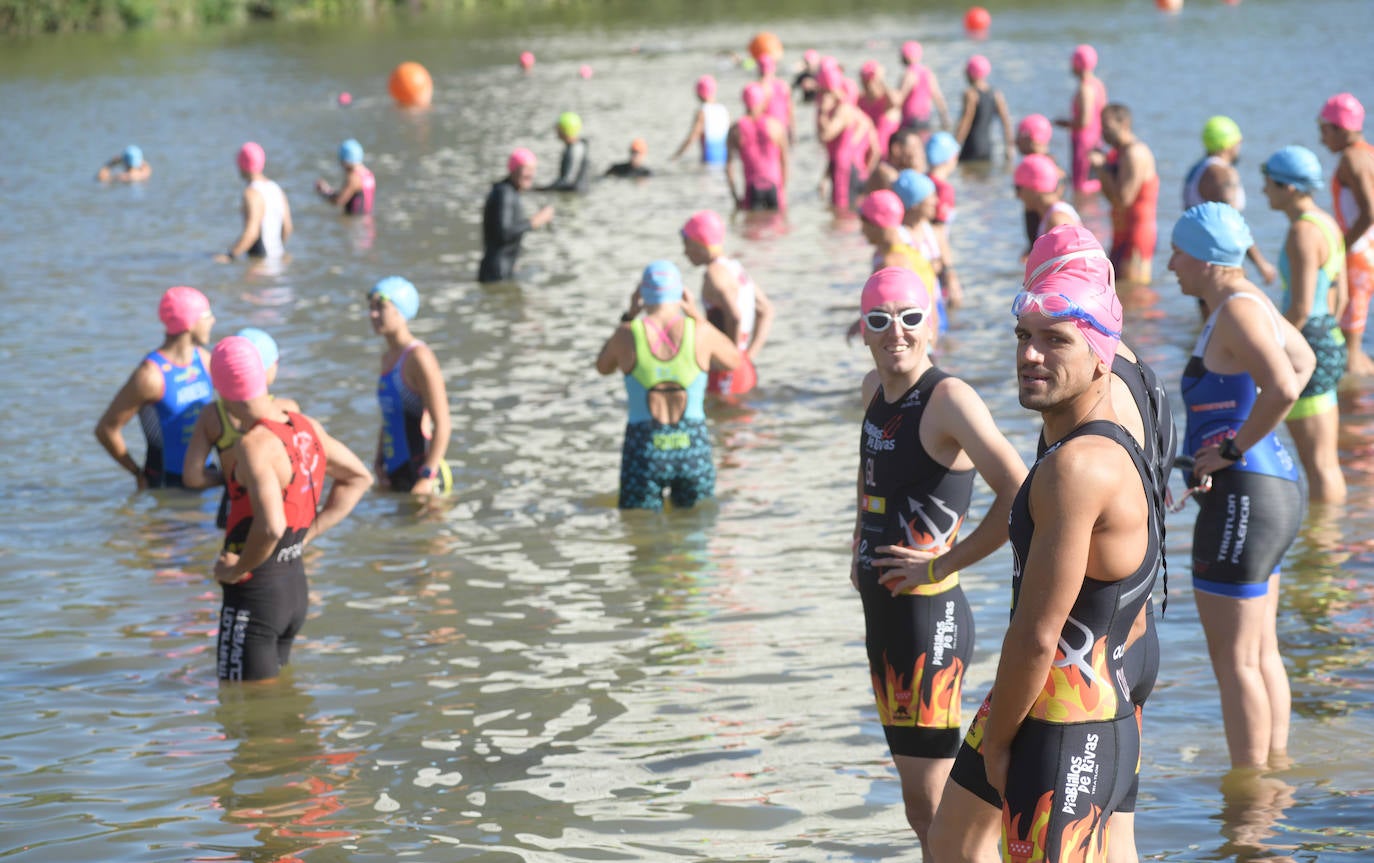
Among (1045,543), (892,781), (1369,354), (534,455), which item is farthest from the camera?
(1369,354)

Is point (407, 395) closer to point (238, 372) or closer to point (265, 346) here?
point (265, 346)

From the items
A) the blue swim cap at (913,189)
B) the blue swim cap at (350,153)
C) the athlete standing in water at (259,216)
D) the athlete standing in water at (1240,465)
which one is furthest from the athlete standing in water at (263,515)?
the blue swim cap at (350,153)

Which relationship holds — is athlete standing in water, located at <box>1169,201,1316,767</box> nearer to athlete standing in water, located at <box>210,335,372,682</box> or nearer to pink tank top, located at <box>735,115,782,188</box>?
athlete standing in water, located at <box>210,335,372,682</box>

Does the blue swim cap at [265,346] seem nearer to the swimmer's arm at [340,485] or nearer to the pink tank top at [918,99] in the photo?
the swimmer's arm at [340,485]

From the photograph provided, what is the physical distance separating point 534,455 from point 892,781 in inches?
218

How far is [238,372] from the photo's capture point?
6.29 metres

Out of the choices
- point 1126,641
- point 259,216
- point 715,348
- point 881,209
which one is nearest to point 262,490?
point 715,348

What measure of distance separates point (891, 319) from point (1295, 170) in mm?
3927

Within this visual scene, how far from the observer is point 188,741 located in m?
6.73

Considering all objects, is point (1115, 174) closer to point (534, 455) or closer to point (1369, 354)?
point (1369, 354)

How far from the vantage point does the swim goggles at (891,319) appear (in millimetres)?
4855

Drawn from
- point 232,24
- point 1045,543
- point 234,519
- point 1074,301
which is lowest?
point 234,519

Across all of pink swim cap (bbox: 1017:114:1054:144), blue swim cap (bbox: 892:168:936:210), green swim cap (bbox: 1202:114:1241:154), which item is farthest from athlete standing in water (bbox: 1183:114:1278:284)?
blue swim cap (bbox: 892:168:936:210)

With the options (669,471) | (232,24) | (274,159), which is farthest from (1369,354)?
(232,24)
